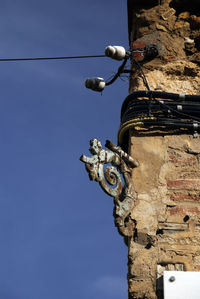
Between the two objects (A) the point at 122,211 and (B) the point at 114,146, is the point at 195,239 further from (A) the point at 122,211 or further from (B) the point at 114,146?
(B) the point at 114,146

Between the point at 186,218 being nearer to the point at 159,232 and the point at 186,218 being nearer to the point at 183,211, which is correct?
the point at 183,211

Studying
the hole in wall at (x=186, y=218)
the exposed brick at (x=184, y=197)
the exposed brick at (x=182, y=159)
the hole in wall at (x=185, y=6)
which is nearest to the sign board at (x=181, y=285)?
the hole in wall at (x=186, y=218)

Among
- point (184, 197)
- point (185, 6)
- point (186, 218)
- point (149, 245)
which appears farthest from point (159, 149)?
point (185, 6)

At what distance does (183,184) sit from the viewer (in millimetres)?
4125

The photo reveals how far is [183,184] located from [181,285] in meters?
0.78

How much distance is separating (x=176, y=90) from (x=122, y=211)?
1166 mm

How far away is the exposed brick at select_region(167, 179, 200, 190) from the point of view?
4.11 m

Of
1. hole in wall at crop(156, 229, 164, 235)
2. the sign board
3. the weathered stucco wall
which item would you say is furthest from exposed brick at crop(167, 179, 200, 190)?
the sign board

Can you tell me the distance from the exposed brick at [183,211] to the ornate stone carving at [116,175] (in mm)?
266

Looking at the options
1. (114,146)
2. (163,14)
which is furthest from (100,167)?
(163,14)

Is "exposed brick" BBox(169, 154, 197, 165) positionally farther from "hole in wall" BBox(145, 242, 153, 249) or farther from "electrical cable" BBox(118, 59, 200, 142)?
"hole in wall" BBox(145, 242, 153, 249)

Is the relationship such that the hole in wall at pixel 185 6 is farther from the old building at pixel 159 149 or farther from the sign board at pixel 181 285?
the sign board at pixel 181 285

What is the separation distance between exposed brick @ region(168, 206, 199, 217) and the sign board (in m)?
0.48

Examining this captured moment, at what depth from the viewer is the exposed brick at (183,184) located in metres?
4.11
